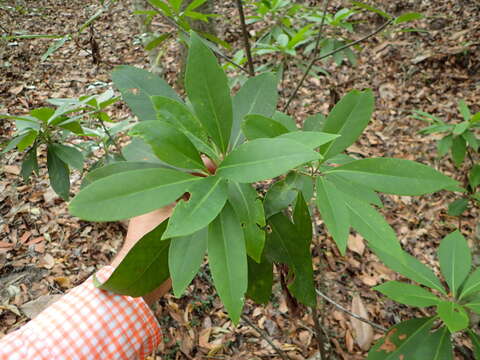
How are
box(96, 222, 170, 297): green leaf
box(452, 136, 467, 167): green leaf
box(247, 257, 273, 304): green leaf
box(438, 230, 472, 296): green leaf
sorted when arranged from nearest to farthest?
box(96, 222, 170, 297): green leaf, box(247, 257, 273, 304): green leaf, box(438, 230, 472, 296): green leaf, box(452, 136, 467, 167): green leaf

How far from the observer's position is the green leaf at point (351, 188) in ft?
2.40

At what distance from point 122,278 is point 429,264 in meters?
2.53

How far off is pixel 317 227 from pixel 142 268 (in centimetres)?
201

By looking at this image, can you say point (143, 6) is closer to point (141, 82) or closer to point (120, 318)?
point (141, 82)

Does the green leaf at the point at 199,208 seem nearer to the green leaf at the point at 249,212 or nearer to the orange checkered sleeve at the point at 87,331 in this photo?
the green leaf at the point at 249,212

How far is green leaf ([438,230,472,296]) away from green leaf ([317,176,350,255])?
0.88 metres

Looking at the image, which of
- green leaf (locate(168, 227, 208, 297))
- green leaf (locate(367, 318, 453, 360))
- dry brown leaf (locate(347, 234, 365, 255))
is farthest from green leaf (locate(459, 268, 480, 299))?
dry brown leaf (locate(347, 234, 365, 255))

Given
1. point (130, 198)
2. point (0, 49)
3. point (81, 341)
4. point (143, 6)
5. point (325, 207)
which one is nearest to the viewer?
point (130, 198)

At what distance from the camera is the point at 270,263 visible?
0.90 metres

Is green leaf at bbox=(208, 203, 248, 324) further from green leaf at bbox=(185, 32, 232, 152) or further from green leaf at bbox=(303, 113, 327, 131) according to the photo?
green leaf at bbox=(303, 113, 327, 131)

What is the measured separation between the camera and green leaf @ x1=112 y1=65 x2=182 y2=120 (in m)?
0.79

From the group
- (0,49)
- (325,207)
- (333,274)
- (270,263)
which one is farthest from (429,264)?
(0,49)

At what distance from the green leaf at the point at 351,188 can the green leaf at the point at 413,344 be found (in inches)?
26.6

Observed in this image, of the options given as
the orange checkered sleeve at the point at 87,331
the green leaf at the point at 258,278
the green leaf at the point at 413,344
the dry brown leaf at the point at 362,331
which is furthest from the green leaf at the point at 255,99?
the dry brown leaf at the point at 362,331
